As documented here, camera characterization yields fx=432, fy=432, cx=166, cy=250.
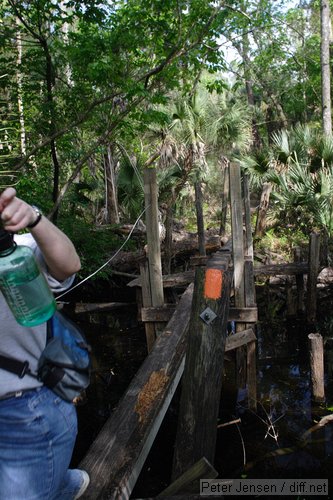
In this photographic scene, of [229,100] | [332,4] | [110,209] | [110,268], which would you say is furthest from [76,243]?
[332,4]

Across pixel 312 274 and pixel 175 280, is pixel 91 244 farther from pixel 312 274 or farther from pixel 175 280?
pixel 312 274

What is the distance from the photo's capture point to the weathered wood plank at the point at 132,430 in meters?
1.97

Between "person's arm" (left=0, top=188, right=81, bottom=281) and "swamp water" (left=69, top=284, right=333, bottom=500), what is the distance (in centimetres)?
395

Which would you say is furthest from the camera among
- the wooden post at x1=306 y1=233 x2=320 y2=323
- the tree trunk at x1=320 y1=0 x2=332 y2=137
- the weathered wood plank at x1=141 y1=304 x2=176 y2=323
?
the tree trunk at x1=320 y1=0 x2=332 y2=137

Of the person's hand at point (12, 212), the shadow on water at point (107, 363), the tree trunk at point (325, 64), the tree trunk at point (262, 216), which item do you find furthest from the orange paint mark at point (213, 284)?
the tree trunk at point (262, 216)

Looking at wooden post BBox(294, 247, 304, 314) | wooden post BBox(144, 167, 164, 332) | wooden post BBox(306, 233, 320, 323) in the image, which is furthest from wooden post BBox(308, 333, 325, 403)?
wooden post BBox(294, 247, 304, 314)

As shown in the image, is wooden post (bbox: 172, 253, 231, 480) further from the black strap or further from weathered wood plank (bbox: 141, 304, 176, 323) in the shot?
weathered wood plank (bbox: 141, 304, 176, 323)

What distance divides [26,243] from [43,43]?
6386 millimetres

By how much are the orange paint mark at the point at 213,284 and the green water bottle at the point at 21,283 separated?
1235 millimetres

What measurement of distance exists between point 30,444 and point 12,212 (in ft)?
2.52

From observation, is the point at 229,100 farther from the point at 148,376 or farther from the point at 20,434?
the point at 20,434

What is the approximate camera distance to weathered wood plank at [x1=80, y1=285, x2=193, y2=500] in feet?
6.48

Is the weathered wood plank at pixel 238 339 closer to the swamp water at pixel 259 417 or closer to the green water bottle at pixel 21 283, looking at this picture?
the swamp water at pixel 259 417

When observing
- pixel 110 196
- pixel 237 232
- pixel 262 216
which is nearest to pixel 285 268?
pixel 237 232
